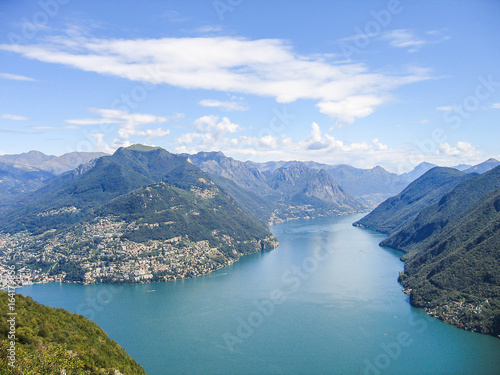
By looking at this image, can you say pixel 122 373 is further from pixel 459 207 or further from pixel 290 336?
pixel 459 207

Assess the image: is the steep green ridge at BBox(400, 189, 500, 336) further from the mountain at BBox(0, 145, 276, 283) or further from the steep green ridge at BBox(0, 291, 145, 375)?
the mountain at BBox(0, 145, 276, 283)

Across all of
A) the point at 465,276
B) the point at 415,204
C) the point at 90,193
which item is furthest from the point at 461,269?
the point at 90,193

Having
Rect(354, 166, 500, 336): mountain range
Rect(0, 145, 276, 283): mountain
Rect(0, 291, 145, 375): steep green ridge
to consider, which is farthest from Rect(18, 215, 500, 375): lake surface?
Rect(0, 291, 145, 375): steep green ridge

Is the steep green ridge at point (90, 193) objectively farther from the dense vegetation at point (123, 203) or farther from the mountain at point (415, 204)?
the mountain at point (415, 204)

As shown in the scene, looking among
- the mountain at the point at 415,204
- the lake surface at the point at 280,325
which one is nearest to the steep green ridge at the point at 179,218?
the lake surface at the point at 280,325

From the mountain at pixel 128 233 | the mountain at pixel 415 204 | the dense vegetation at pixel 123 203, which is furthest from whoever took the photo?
the mountain at pixel 415 204

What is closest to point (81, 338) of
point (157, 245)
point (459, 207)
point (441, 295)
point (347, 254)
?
point (441, 295)

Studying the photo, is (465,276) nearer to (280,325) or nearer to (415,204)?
(280,325)
